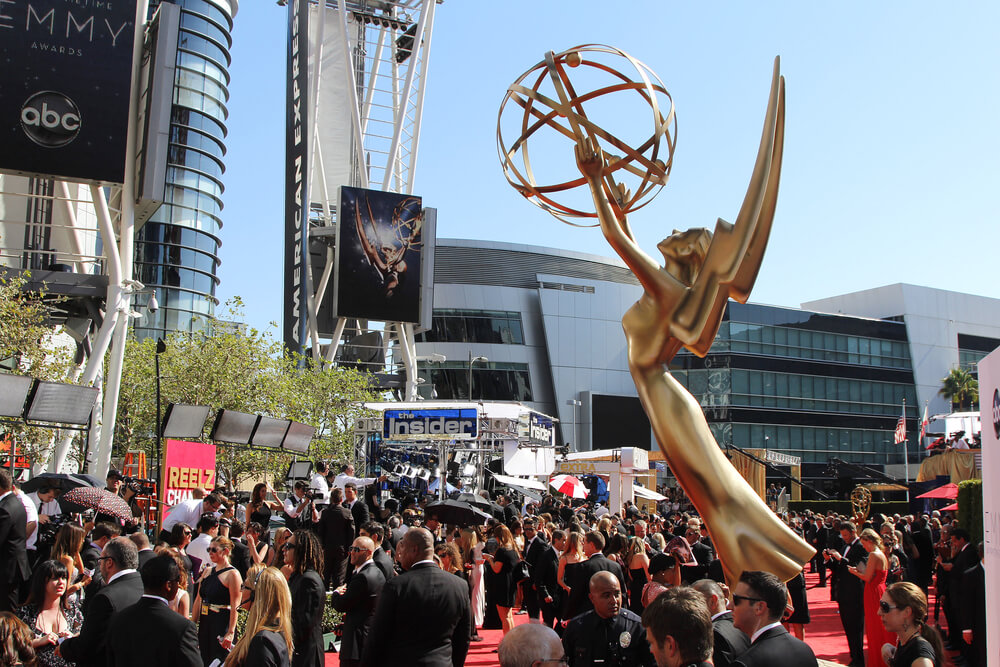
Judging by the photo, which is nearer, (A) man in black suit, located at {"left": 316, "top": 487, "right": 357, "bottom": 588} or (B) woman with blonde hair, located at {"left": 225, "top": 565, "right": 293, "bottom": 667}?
(B) woman with blonde hair, located at {"left": 225, "top": 565, "right": 293, "bottom": 667}

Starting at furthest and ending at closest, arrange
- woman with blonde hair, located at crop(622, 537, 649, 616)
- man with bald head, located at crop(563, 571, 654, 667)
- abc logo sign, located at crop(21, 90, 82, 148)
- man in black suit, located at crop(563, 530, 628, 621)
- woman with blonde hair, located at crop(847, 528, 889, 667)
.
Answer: abc logo sign, located at crop(21, 90, 82, 148) < woman with blonde hair, located at crop(622, 537, 649, 616) < woman with blonde hair, located at crop(847, 528, 889, 667) < man in black suit, located at crop(563, 530, 628, 621) < man with bald head, located at crop(563, 571, 654, 667)

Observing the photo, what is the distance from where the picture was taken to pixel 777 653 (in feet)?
14.2

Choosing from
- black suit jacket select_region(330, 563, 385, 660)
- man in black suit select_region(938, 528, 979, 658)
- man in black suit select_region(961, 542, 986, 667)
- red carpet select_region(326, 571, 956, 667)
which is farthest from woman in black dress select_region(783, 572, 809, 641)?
black suit jacket select_region(330, 563, 385, 660)

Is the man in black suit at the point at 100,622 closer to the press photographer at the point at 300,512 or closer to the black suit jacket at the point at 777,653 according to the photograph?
the black suit jacket at the point at 777,653

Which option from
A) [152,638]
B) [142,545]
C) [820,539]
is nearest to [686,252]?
[142,545]

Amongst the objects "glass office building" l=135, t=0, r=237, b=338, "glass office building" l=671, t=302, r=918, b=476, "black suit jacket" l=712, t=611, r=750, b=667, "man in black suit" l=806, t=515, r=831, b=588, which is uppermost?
"glass office building" l=135, t=0, r=237, b=338

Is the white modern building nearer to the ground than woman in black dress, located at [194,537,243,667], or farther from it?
farther from it

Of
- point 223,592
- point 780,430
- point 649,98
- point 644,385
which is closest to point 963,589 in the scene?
point 644,385

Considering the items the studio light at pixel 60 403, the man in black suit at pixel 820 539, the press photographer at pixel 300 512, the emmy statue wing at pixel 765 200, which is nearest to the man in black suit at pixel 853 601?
the emmy statue wing at pixel 765 200

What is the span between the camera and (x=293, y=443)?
19984 millimetres

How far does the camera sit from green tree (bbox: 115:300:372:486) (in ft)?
108

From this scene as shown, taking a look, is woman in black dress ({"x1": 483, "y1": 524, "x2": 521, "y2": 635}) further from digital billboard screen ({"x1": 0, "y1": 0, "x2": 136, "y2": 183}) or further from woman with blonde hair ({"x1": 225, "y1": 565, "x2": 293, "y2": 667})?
digital billboard screen ({"x1": 0, "y1": 0, "x2": 136, "y2": 183})

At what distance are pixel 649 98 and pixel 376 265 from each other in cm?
3376

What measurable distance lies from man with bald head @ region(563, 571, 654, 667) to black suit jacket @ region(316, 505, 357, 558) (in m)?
6.45
